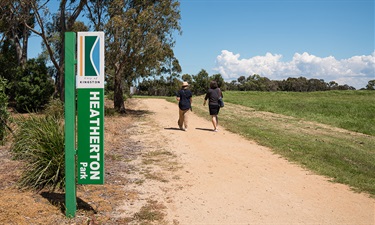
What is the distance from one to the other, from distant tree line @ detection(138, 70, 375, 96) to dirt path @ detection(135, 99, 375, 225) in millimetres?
56813

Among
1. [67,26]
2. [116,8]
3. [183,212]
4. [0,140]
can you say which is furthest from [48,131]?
[67,26]

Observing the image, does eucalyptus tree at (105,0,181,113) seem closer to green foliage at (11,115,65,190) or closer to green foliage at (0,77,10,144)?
green foliage at (0,77,10,144)

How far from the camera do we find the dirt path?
4.78m

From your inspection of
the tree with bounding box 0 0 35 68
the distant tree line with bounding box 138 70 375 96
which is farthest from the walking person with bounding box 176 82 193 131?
the distant tree line with bounding box 138 70 375 96

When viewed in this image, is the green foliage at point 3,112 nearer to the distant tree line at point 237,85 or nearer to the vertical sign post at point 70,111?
the vertical sign post at point 70,111

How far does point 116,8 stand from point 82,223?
50.0ft

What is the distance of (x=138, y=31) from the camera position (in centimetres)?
1709

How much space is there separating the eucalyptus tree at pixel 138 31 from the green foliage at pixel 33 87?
5.25 meters

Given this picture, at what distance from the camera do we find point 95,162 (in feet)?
15.6

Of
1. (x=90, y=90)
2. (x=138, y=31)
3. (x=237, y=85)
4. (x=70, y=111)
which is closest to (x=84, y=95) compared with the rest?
(x=90, y=90)

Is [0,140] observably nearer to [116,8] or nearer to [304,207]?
[304,207]

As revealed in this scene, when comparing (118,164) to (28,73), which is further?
(28,73)

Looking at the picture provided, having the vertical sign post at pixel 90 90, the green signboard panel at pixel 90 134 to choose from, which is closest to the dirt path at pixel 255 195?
the green signboard panel at pixel 90 134

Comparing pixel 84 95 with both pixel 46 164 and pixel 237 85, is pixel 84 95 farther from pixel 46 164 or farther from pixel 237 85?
pixel 237 85
